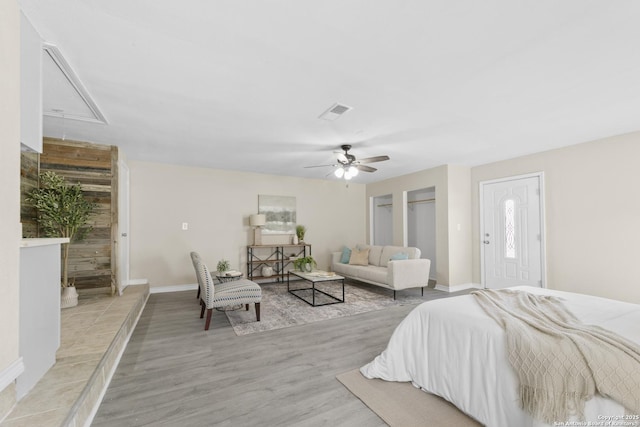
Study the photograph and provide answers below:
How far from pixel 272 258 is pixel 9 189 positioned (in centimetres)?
501

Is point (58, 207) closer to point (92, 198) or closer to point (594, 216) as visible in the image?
point (92, 198)

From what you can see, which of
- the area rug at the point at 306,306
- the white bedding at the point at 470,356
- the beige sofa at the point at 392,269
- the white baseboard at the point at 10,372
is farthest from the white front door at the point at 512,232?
the white baseboard at the point at 10,372

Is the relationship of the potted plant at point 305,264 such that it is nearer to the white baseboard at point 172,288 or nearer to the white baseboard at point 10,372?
the white baseboard at point 172,288

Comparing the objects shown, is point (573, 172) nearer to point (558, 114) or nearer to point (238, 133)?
point (558, 114)

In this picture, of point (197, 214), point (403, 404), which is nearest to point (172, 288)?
point (197, 214)

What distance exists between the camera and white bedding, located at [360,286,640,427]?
61.8 inches

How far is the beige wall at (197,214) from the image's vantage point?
203 inches

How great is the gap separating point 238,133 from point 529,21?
308cm

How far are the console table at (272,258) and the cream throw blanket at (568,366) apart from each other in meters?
4.72

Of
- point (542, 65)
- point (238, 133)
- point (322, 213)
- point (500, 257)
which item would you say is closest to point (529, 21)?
point (542, 65)

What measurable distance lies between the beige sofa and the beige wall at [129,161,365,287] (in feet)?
4.18

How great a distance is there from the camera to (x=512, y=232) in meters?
4.90

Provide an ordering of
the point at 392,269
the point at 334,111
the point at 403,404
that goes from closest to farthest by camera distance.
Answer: the point at 403,404 < the point at 334,111 < the point at 392,269

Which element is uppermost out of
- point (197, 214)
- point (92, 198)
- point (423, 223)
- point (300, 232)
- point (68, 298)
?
point (92, 198)
